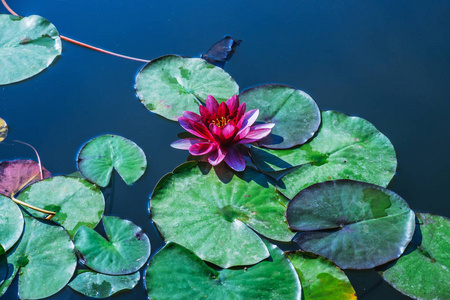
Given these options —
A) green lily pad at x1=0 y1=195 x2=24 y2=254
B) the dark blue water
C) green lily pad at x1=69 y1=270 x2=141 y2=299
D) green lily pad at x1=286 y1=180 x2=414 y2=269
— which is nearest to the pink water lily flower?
the dark blue water

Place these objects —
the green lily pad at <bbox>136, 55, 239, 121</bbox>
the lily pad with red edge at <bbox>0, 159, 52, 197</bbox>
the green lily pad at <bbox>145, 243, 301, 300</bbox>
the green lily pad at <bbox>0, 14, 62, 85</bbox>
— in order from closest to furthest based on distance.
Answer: the green lily pad at <bbox>145, 243, 301, 300</bbox>
the lily pad with red edge at <bbox>0, 159, 52, 197</bbox>
the green lily pad at <bbox>136, 55, 239, 121</bbox>
the green lily pad at <bbox>0, 14, 62, 85</bbox>

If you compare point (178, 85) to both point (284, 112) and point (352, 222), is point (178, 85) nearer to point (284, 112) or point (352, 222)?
point (284, 112)

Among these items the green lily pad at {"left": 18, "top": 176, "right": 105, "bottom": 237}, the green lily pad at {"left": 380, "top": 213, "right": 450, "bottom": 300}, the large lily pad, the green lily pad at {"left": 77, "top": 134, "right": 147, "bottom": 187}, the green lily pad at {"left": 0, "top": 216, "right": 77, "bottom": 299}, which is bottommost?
the green lily pad at {"left": 0, "top": 216, "right": 77, "bottom": 299}

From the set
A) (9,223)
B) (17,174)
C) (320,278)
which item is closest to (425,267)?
(320,278)

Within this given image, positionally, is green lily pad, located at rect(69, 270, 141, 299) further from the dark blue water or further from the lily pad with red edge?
the lily pad with red edge

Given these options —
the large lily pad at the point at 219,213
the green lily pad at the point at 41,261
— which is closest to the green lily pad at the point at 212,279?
the large lily pad at the point at 219,213

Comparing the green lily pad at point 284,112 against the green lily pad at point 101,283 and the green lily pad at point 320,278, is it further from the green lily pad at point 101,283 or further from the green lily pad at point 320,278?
the green lily pad at point 101,283
